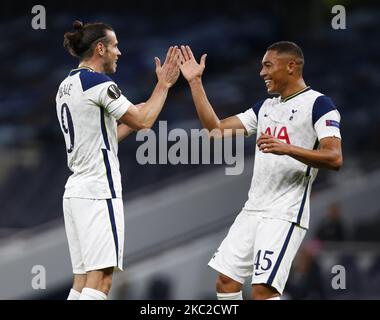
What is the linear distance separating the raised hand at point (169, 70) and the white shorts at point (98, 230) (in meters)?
0.83

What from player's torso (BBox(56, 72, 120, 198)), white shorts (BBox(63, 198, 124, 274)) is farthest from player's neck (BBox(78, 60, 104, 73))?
white shorts (BBox(63, 198, 124, 274))

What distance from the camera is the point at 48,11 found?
60.4 ft

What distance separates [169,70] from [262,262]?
4.49 ft

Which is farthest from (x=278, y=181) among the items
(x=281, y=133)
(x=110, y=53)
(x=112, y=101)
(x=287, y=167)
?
(x=110, y=53)

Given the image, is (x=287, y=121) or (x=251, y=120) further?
(x=251, y=120)

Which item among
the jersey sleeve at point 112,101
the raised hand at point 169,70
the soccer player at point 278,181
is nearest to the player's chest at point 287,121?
the soccer player at point 278,181

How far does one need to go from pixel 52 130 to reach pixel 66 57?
2479mm

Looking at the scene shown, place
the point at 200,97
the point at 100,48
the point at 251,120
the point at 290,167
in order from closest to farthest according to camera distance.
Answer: the point at 100,48 < the point at 290,167 < the point at 200,97 < the point at 251,120

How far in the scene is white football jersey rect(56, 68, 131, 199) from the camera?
585 cm

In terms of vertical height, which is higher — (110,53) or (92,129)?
(110,53)

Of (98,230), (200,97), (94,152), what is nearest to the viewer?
(98,230)

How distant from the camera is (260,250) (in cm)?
610

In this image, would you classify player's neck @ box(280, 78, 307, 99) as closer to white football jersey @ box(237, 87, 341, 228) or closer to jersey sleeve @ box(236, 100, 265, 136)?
white football jersey @ box(237, 87, 341, 228)

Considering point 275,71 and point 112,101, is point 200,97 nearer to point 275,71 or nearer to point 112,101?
point 275,71
